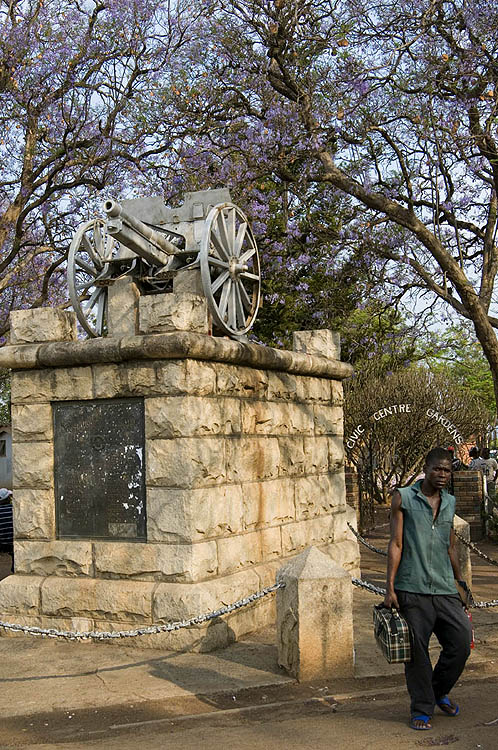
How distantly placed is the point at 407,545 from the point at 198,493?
2.40m

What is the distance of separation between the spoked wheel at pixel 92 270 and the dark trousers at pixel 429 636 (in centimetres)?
460

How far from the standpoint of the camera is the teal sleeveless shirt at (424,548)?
17.9ft

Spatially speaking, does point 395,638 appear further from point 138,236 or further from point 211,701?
point 138,236

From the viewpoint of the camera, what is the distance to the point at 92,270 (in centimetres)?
916

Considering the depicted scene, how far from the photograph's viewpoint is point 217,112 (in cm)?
1417

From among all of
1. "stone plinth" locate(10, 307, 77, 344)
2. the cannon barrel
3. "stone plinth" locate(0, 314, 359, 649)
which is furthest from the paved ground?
the cannon barrel

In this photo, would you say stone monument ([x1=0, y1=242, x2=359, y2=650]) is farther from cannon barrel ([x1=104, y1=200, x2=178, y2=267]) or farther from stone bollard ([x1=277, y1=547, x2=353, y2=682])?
stone bollard ([x1=277, y1=547, x2=353, y2=682])

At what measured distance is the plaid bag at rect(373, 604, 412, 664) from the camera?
5.28 meters

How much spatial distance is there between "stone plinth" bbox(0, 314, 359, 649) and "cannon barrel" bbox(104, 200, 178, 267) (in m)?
0.66

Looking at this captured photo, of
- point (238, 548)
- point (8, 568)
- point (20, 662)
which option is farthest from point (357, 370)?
point (20, 662)

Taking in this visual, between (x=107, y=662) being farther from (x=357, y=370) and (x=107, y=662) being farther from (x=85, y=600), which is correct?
(x=357, y=370)

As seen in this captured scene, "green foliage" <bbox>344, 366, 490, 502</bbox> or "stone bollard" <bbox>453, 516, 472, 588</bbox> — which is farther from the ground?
"green foliage" <bbox>344, 366, 490, 502</bbox>

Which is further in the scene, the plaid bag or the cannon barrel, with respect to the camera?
the cannon barrel

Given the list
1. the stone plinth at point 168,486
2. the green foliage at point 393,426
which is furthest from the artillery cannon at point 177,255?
the green foliage at point 393,426
